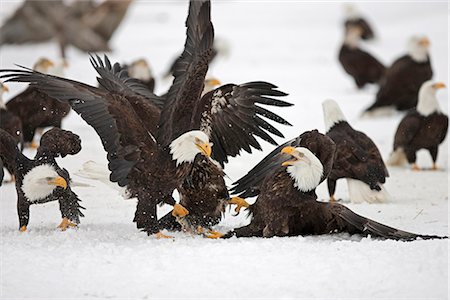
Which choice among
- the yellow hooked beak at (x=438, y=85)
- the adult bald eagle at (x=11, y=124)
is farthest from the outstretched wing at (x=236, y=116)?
the yellow hooked beak at (x=438, y=85)

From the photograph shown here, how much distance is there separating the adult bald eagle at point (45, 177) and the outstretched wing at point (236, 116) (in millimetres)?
987

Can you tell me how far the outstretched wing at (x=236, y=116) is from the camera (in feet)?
20.2

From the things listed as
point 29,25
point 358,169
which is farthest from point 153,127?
point 29,25

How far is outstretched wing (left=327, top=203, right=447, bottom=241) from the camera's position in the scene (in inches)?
200

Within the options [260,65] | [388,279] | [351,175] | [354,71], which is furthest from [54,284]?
[260,65]

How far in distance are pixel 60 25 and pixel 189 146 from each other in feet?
40.4

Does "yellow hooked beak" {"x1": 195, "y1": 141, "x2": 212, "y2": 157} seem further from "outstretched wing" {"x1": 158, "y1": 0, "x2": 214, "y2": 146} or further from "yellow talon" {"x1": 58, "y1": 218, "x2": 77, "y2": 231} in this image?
"yellow talon" {"x1": 58, "y1": 218, "x2": 77, "y2": 231}

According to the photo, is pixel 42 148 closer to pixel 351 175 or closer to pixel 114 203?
pixel 114 203

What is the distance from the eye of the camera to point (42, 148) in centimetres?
577

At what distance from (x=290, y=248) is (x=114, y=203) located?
236 cm

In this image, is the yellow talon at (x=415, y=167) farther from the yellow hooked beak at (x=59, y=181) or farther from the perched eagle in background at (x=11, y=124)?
the yellow hooked beak at (x=59, y=181)

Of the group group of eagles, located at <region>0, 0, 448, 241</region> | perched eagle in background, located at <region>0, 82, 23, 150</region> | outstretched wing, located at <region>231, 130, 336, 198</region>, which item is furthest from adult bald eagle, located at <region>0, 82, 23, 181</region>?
outstretched wing, located at <region>231, 130, 336, 198</region>

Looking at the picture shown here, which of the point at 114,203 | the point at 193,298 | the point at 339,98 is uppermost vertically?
the point at 339,98

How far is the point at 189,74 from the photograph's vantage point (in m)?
5.44
